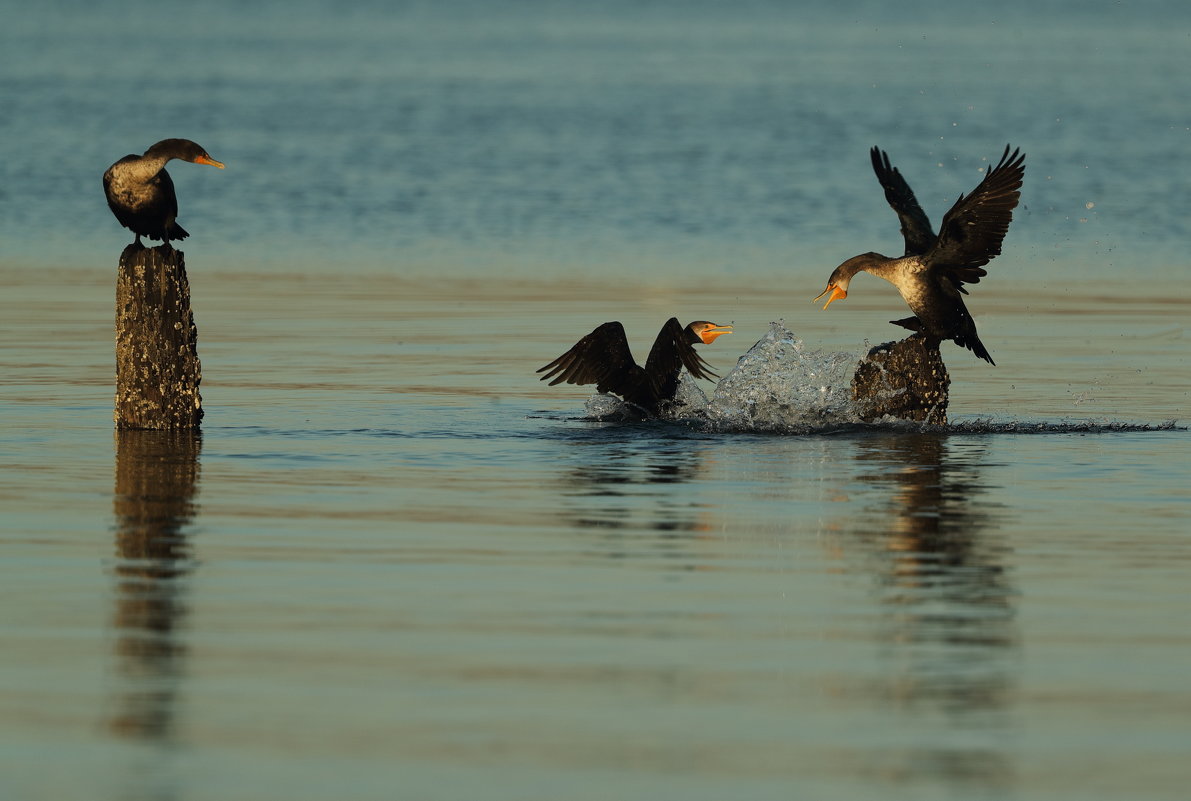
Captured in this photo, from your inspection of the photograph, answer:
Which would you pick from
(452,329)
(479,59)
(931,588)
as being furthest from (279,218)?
(479,59)

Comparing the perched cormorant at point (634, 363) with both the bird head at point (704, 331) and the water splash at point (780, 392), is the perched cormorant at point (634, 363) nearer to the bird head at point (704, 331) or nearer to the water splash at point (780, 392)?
the bird head at point (704, 331)

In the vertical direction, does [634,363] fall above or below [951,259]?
below

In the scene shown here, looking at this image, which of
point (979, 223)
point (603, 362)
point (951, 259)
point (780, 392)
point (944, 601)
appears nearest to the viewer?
point (944, 601)

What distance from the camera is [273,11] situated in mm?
107375

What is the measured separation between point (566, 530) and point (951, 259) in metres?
4.21

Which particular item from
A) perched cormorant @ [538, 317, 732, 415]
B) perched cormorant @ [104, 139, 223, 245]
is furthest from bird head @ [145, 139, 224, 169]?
perched cormorant @ [538, 317, 732, 415]

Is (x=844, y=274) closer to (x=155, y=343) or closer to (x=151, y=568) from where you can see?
(x=155, y=343)

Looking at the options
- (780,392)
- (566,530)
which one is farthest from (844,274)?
(566,530)

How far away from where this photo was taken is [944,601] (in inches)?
308

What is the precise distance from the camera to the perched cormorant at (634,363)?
1332cm

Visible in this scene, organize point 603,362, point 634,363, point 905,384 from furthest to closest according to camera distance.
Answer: point 603,362
point 634,363
point 905,384

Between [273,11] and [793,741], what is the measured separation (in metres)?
104

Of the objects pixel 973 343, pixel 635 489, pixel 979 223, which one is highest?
pixel 979 223

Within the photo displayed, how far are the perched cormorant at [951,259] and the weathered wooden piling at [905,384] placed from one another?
5.2 inches
